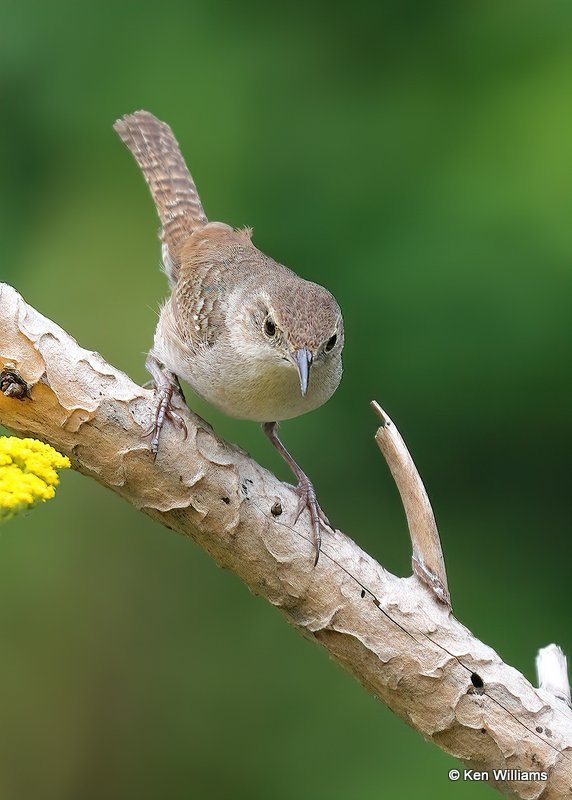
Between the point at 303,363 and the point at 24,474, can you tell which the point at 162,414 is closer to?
the point at 303,363

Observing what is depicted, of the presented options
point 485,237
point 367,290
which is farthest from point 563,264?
point 367,290

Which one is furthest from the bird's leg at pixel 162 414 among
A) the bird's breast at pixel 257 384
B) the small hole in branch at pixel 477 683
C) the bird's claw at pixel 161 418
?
the small hole in branch at pixel 477 683

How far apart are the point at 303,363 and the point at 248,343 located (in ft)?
0.80

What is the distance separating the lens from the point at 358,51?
4.26 m

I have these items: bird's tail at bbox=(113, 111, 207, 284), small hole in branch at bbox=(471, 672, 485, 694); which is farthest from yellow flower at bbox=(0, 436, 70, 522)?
bird's tail at bbox=(113, 111, 207, 284)

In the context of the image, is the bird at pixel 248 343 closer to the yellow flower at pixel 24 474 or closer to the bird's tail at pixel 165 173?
the bird's tail at pixel 165 173

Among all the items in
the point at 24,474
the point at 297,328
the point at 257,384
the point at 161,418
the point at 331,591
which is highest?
the point at 297,328

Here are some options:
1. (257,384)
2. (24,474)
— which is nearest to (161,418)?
(257,384)

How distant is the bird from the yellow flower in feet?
2.65

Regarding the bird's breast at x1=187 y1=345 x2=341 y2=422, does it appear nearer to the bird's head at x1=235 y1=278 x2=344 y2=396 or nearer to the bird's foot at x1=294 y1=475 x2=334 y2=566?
the bird's head at x1=235 y1=278 x2=344 y2=396

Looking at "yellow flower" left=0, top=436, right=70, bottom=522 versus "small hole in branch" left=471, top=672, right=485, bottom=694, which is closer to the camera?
"yellow flower" left=0, top=436, right=70, bottom=522

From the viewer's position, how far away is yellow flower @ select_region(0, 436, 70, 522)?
1573mm

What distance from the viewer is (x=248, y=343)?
2885 millimetres

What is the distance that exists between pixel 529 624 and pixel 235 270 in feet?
5.75
